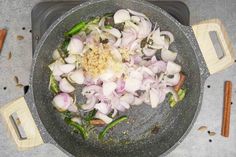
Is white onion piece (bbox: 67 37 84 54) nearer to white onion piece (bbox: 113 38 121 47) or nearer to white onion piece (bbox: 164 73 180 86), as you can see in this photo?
white onion piece (bbox: 113 38 121 47)

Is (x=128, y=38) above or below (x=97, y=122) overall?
above

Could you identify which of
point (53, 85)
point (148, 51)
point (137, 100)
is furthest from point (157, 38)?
point (53, 85)

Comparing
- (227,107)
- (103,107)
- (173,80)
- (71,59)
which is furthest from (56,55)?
(227,107)

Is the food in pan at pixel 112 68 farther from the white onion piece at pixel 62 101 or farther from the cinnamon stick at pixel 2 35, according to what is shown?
the cinnamon stick at pixel 2 35

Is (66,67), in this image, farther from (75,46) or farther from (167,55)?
(167,55)

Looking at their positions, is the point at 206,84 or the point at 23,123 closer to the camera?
the point at 23,123

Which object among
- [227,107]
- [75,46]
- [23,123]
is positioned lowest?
[227,107]

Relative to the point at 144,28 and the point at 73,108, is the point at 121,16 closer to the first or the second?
the point at 144,28
